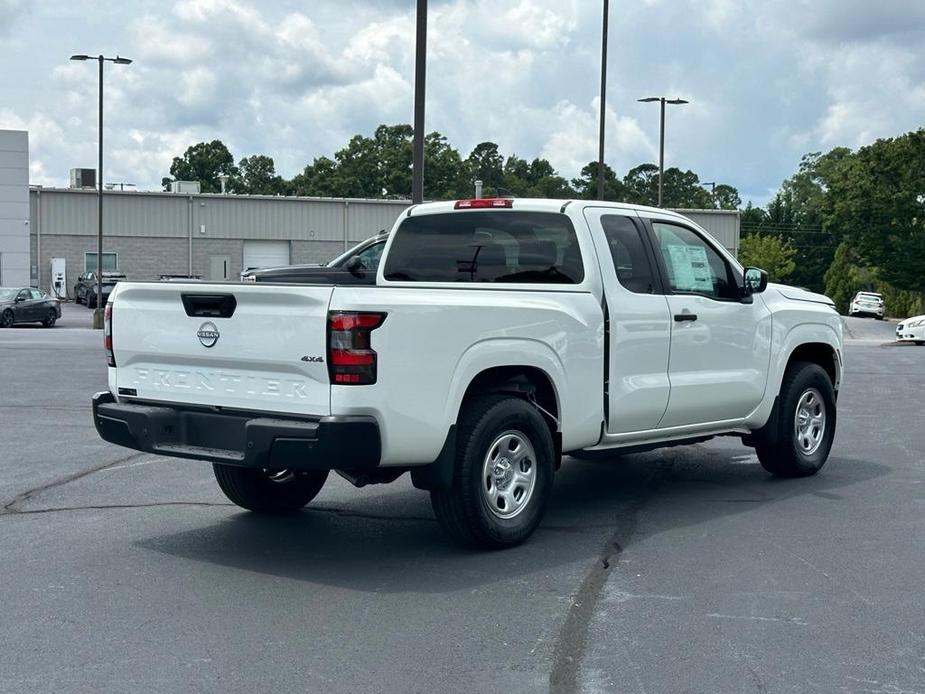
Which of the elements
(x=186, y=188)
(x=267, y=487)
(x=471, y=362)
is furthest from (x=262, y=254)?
(x=471, y=362)

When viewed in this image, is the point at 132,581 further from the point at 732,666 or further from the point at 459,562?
the point at 732,666

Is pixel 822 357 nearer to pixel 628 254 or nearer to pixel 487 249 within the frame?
pixel 628 254

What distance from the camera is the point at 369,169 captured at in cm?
11706

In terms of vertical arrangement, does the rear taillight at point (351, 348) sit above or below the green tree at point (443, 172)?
below

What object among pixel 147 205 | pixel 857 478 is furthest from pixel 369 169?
pixel 857 478

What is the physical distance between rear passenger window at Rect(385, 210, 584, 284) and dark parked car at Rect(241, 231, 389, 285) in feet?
2.14

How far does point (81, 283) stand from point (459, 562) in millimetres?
53942

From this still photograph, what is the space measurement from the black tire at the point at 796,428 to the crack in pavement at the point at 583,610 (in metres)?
1.46

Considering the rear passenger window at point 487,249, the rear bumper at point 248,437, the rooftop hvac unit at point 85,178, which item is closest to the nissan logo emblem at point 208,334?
the rear bumper at point 248,437

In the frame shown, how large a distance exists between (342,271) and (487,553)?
4235 mm

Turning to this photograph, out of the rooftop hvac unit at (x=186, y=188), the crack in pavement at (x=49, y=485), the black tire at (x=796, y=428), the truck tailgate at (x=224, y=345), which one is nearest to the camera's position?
the truck tailgate at (x=224, y=345)

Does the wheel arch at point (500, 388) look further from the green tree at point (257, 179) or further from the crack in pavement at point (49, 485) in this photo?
the green tree at point (257, 179)

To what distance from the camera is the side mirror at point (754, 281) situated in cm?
904

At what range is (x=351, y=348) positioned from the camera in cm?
625
